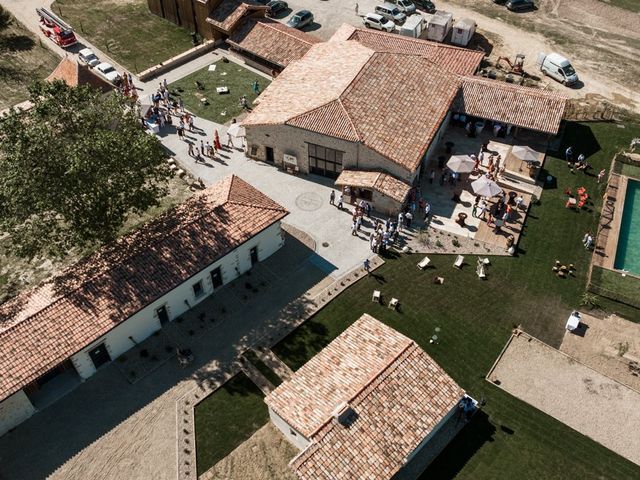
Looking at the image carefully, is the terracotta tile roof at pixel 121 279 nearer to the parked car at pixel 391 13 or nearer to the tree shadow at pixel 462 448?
the tree shadow at pixel 462 448

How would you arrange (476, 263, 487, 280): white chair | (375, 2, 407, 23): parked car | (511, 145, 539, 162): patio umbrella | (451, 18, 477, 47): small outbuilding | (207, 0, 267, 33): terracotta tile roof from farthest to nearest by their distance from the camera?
(375, 2, 407, 23): parked car → (451, 18, 477, 47): small outbuilding → (207, 0, 267, 33): terracotta tile roof → (511, 145, 539, 162): patio umbrella → (476, 263, 487, 280): white chair

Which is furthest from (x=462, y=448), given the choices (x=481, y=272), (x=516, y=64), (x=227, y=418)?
(x=516, y=64)

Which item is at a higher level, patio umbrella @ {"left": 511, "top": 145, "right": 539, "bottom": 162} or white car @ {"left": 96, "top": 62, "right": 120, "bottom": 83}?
patio umbrella @ {"left": 511, "top": 145, "right": 539, "bottom": 162}

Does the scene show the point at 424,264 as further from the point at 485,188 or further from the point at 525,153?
the point at 525,153

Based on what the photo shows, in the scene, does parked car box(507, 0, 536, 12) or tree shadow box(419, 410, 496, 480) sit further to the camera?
parked car box(507, 0, 536, 12)

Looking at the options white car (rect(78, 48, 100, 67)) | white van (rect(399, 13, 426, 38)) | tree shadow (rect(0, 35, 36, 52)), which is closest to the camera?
white car (rect(78, 48, 100, 67))

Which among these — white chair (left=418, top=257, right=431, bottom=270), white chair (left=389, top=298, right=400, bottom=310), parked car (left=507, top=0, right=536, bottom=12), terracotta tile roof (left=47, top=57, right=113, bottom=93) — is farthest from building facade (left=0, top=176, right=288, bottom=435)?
parked car (left=507, top=0, right=536, bottom=12)

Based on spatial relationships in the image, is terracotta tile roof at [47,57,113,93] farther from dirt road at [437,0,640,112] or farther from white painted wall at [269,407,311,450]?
dirt road at [437,0,640,112]
